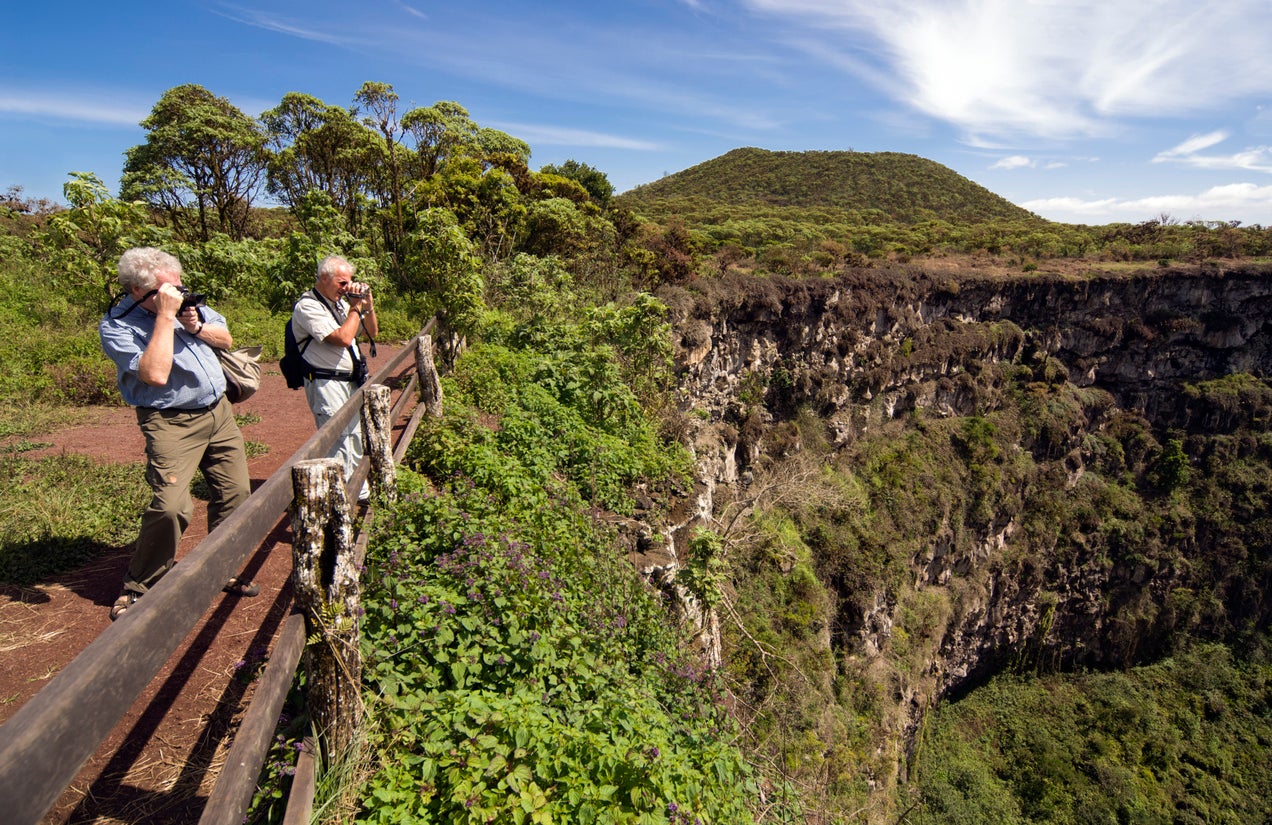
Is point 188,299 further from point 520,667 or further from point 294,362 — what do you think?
point 520,667

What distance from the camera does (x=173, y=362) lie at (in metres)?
3.25

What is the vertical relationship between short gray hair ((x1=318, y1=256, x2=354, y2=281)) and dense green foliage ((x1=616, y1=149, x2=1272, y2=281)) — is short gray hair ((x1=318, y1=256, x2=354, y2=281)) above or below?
below

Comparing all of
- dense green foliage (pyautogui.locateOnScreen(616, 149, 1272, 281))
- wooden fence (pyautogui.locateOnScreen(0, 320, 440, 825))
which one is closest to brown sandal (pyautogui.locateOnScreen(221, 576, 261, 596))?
wooden fence (pyautogui.locateOnScreen(0, 320, 440, 825))

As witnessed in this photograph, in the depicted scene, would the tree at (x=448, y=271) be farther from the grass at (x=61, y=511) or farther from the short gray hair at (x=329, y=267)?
the grass at (x=61, y=511)

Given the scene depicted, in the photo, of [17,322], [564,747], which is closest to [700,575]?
[564,747]

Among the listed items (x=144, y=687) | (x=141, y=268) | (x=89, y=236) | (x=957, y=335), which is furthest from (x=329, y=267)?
(x=957, y=335)

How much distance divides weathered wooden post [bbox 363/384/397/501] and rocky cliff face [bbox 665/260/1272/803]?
10620 mm

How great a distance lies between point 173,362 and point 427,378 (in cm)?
Result: 281

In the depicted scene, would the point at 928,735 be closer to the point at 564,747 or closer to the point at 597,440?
the point at 597,440

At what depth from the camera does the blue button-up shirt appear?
3129 millimetres

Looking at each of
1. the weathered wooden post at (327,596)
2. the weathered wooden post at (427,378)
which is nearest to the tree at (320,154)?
the weathered wooden post at (427,378)

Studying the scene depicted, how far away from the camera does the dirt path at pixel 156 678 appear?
2.36 meters

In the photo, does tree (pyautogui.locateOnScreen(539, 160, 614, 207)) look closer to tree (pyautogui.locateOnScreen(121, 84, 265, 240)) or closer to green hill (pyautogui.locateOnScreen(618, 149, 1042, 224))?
tree (pyautogui.locateOnScreen(121, 84, 265, 240))

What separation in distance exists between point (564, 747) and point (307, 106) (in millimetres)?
21423
